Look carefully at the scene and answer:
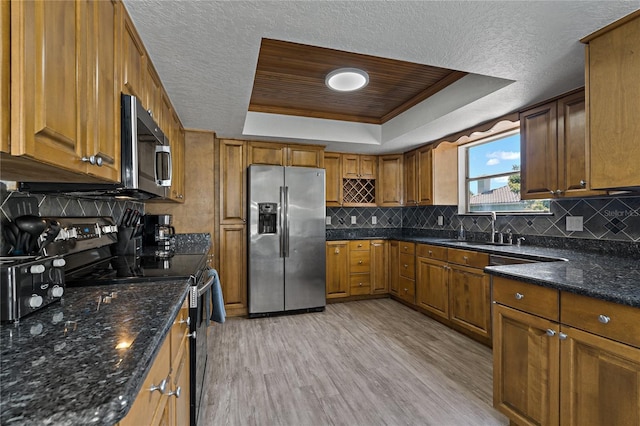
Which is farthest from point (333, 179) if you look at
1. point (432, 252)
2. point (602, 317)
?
point (602, 317)

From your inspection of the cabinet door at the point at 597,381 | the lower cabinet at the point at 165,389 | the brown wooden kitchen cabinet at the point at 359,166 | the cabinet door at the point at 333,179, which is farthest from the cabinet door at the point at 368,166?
the lower cabinet at the point at 165,389

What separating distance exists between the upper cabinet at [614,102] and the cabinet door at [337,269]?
2887 millimetres

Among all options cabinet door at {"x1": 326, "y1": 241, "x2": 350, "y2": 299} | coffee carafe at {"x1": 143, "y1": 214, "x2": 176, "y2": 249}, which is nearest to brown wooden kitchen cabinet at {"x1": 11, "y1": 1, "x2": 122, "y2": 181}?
coffee carafe at {"x1": 143, "y1": 214, "x2": 176, "y2": 249}

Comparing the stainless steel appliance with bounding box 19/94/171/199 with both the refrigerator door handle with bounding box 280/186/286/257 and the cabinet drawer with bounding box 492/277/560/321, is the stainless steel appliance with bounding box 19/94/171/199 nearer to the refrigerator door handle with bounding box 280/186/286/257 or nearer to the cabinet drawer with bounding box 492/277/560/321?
the cabinet drawer with bounding box 492/277/560/321

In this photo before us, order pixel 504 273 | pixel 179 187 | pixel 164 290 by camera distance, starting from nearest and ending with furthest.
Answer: pixel 164 290 → pixel 504 273 → pixel 179 187

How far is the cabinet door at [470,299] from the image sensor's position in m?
2.82

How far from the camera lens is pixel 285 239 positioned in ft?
12.2

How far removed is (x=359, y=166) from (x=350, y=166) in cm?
15

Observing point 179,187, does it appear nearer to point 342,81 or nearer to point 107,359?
point 342,81

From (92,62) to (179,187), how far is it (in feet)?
6.94

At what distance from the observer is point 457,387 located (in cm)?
215

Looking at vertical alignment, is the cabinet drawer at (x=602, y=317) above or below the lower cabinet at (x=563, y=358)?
above

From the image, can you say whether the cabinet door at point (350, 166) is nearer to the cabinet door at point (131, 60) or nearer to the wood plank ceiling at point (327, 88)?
the wood plank ceiling at point (327, 88)

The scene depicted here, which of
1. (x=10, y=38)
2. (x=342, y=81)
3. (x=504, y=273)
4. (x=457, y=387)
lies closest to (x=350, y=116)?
(x=342, y=81)
